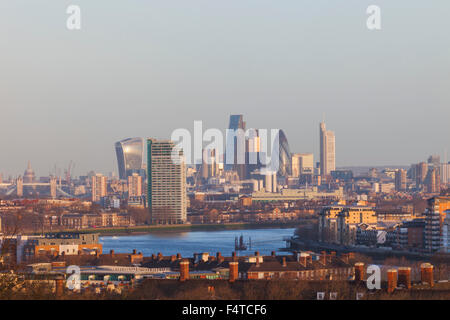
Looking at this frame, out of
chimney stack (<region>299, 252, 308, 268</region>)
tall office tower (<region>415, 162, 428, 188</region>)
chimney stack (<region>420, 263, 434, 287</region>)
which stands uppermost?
tall office tower (<region>415, 162, 428, 188</region>)

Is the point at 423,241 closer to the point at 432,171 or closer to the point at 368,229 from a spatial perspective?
the point at 368,229

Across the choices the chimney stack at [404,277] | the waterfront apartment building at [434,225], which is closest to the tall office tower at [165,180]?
the waterfront apartment building at [434,225]

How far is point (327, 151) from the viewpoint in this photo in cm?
11569

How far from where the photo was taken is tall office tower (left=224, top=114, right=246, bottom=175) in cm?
9881

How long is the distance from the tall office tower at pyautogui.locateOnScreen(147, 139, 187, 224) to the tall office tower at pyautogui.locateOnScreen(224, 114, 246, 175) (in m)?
36.6

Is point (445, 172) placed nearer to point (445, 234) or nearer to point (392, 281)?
point (445, 234)

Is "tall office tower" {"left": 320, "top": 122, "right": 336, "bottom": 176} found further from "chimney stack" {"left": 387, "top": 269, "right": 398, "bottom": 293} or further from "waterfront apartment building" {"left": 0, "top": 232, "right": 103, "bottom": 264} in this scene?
"chimney stack" {"left": 387, "top": 269, "right": 398, "bottom": 293}

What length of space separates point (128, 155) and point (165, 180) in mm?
43706

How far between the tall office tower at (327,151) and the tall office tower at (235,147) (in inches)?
379

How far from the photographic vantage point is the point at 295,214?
56.8 metres

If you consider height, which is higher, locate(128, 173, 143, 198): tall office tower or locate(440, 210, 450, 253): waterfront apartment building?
locate(128, 173, 143, 198): tall office tower

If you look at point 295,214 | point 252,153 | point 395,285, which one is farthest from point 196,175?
point 395,285

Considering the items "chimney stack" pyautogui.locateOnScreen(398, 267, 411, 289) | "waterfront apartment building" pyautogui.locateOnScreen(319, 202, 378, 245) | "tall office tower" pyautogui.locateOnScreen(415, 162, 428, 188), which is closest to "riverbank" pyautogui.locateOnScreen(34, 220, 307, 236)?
"waterfront apartment building" pyautogui.locateOnScreen(319, 202, 378, 245)

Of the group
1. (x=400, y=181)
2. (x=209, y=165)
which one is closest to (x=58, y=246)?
(x=400, y=181)
